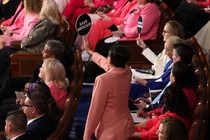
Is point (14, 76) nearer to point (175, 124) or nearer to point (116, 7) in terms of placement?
point (116, 7)

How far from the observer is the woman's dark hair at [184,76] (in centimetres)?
532

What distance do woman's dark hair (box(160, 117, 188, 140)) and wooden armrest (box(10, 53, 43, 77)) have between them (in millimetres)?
2606

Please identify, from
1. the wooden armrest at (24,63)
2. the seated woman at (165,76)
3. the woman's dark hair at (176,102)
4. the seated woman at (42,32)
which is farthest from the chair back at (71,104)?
the seated woman at (42,32)

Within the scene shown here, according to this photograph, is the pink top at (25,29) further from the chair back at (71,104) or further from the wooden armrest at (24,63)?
the chair back at (71,104)

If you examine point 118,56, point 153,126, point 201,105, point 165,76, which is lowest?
point 153,126

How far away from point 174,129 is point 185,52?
3.79ft

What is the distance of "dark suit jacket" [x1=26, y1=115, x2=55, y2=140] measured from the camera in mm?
5047

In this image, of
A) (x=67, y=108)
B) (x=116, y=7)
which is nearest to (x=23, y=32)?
(x=116, y=7)

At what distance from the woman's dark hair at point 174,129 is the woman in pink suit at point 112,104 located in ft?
1.49

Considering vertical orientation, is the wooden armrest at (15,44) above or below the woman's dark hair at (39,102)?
below

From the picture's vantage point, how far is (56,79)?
18.7 feet

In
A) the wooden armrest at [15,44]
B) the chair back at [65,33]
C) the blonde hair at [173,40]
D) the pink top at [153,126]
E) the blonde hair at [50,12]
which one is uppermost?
the blonde hair at [50,12]

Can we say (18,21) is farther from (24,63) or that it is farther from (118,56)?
(118,56)

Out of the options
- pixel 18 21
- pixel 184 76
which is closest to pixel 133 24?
pixel 18 21
